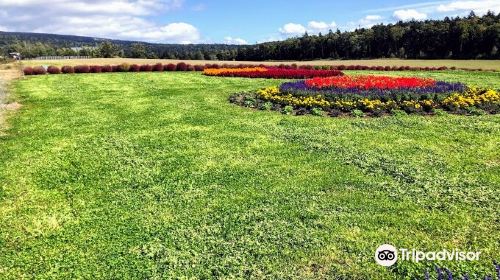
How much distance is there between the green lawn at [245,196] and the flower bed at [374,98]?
1.37 m

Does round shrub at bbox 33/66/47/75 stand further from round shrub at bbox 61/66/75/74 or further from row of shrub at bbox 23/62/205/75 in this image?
round shrub at bbox 61/66/75/74

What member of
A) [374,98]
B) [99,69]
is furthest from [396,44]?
[374,98]

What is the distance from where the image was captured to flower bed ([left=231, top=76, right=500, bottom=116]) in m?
16.2

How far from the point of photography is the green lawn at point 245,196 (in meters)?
6.12

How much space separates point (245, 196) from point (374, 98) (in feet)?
35.5

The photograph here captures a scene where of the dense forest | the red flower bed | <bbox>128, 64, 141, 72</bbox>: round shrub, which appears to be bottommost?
the red flower bed

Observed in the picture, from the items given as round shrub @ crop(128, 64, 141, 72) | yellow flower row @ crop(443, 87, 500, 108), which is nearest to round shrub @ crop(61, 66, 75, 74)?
round shrub @ crop(128, 64, 141, 72)

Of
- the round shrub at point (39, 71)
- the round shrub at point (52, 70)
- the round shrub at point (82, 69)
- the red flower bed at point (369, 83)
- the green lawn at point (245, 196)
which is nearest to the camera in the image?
the green lawn at point (245, 196)

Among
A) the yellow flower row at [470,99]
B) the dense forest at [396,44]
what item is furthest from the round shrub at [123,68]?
the dense forest at [396,44]

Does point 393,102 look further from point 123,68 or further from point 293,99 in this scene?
point 123,68

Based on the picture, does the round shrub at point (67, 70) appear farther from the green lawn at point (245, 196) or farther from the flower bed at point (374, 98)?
the green lawn at point (245, 196)

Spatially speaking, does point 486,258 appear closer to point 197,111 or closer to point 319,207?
point 319,207

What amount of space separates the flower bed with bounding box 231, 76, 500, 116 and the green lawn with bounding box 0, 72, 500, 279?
53.8 inches

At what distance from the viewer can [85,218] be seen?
24.7ft
